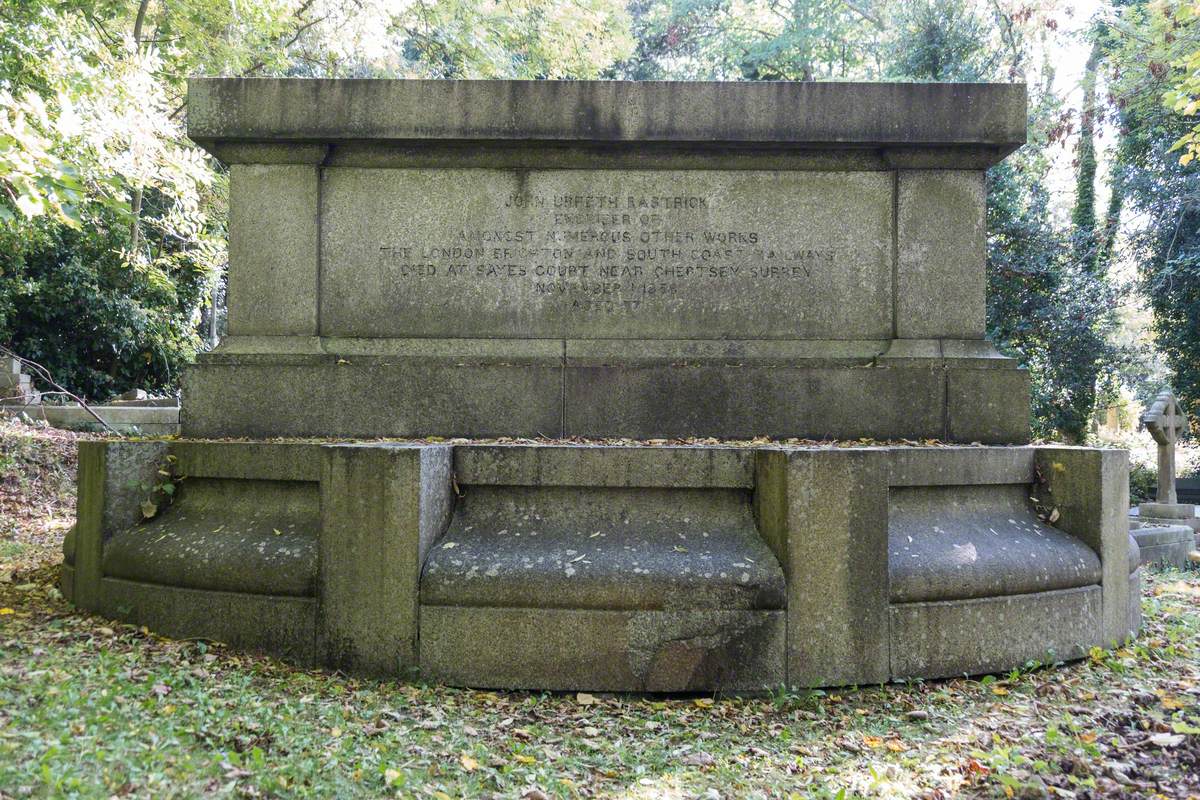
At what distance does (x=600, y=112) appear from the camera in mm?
5656

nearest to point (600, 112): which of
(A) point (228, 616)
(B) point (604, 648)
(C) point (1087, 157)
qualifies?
(B) point (604, 648)

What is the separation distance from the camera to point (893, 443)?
18.1ft

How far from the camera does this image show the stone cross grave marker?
12086 millimetres

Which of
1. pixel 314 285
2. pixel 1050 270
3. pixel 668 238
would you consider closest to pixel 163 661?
pixel 314 285

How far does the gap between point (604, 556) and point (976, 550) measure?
203cm

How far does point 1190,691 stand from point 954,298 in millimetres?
2646

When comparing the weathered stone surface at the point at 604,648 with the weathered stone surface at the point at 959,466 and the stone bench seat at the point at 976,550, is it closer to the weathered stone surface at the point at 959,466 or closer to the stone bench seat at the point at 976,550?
the stone bench seat at the point at 976,550

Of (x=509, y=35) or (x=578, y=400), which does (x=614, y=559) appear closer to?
(x=578, y=400)

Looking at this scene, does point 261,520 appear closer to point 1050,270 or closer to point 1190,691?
point 1190,691

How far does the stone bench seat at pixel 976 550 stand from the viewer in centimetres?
459

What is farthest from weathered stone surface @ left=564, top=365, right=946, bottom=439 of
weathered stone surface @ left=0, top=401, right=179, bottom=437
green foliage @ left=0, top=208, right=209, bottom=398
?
green foliage @ left=0, top=208, right=209, bottom=398

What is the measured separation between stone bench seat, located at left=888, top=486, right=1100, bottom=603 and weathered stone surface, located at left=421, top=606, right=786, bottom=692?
83 cm

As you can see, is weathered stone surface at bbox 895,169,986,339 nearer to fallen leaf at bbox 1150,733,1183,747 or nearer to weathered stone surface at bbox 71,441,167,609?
fallen leaf at bbox 1150,733,1183,747

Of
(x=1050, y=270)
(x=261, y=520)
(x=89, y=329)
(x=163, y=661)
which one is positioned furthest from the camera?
(x=89, y=329)
